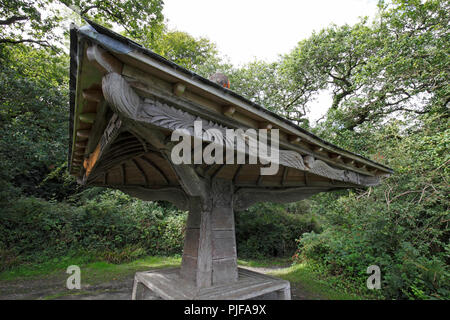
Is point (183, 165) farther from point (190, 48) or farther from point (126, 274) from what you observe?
point (190, 48)

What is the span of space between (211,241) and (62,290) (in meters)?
4.46

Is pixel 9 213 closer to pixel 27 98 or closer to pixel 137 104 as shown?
pixel 27 98

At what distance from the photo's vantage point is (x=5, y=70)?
698 centimetres

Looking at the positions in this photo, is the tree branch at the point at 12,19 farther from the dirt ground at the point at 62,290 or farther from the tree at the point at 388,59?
the tree at the point at 388,59

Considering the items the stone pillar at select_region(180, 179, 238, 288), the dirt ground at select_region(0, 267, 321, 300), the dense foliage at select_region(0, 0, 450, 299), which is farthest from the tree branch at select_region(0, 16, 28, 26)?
the stone pillar at select_region(180, 179, 238, 288)

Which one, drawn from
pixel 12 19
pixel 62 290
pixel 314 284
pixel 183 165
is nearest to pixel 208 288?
pixel 183 165

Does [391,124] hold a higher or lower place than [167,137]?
higher

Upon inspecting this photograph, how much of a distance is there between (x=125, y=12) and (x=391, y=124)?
972cm

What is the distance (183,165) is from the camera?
2463mm

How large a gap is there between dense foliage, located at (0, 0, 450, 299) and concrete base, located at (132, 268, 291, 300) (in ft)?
9.59

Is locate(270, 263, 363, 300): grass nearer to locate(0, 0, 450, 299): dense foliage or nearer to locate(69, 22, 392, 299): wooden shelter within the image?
locate(0, 0, 450, 299): dense foliage

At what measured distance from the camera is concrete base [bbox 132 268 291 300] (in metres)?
2.57

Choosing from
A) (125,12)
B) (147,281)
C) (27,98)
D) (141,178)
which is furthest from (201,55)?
(147,281)
